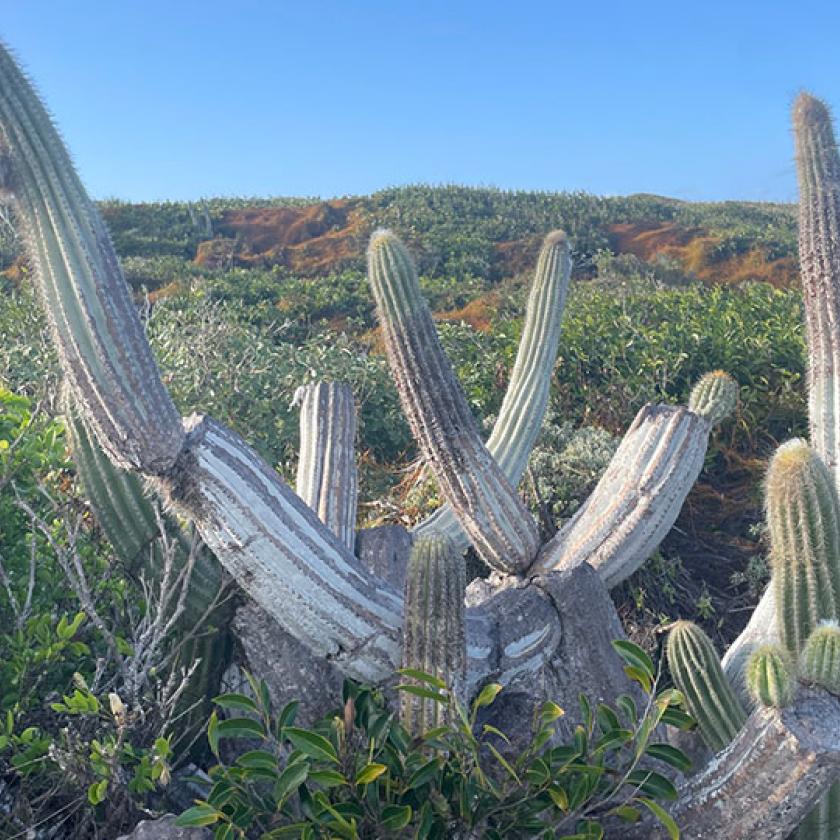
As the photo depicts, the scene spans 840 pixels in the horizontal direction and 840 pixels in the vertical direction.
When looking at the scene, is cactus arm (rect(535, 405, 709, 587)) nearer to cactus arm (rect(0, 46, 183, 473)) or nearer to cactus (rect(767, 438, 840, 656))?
cactus (rect(767, 438, 840, 656))

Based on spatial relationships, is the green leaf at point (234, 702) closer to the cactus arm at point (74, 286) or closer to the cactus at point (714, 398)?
the cactus arm at point (74, 286)

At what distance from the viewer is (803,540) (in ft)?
8.46

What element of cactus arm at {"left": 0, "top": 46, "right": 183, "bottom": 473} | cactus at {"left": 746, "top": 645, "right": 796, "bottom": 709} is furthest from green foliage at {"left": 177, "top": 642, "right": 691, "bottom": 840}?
cactus arm at {"left": 0, "top": 46, "right": 183, "bottom": 473}

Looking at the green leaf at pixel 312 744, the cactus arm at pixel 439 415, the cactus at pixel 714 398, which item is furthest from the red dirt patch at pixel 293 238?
the green leaf at pixel 312 744

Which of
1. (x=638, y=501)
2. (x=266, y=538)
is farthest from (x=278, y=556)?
(x=638, y=501)

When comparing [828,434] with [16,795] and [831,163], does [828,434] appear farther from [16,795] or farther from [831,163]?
[16,795]

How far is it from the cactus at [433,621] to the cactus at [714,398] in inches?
85.4

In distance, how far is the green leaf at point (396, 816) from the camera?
200 cm

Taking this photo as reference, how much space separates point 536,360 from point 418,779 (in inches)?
121

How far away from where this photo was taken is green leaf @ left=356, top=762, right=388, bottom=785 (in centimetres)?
201

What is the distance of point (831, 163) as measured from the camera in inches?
142

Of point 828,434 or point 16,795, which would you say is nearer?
point 16,795

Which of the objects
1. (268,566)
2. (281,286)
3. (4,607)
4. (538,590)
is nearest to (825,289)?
(538,590)

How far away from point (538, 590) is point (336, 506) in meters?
1.22
